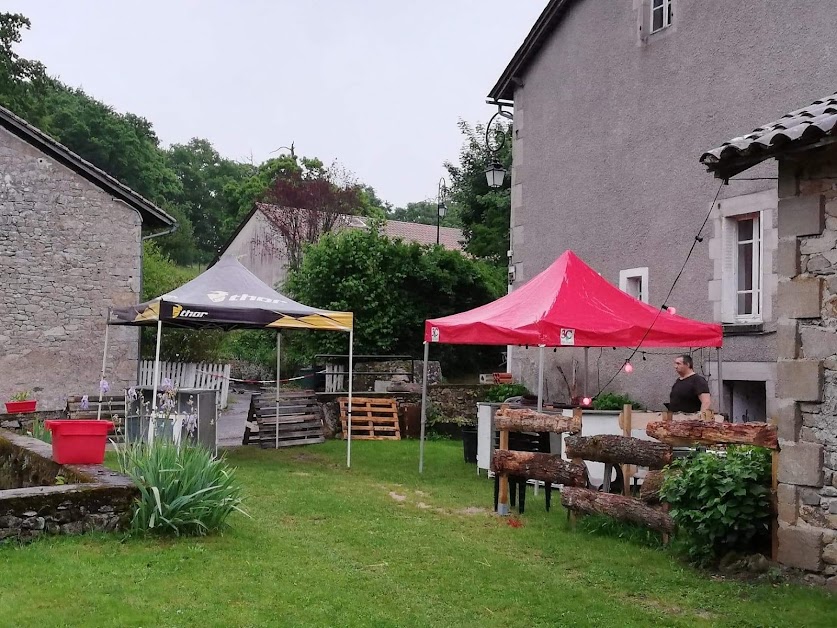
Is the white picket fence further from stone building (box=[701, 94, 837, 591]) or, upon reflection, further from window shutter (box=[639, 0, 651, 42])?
stone building (box=[701, 94, 837, 591])

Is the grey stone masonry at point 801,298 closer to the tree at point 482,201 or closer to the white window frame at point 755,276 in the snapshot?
the white window frame at point 755,276

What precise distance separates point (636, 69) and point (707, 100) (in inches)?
61.2

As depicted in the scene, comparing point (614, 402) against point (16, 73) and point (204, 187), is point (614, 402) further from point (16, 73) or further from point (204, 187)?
point (204, 187)

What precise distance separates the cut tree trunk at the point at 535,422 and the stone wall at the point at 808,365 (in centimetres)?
210

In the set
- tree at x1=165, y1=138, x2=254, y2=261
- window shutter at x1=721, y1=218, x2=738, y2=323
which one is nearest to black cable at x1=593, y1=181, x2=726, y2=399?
window shutter at x1=721, y1=218, x2=738, y2=323

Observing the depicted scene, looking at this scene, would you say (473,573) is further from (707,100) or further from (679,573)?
(707,100)

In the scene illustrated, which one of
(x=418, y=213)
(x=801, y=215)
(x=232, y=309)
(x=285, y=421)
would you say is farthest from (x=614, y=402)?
(x=418, y=213)

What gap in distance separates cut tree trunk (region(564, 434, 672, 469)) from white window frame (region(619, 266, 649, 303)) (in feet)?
15.7

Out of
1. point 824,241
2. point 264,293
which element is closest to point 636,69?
point 264,293

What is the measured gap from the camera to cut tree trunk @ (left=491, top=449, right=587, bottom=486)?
7.27 metres

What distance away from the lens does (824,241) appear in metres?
5.47

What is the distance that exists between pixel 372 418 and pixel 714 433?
29.5 feet

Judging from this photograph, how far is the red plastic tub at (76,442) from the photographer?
6.91 meters

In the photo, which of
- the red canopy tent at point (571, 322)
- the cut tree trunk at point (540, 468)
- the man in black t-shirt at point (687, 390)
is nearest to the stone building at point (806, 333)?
the cut tree trunk at point (540, 468)
